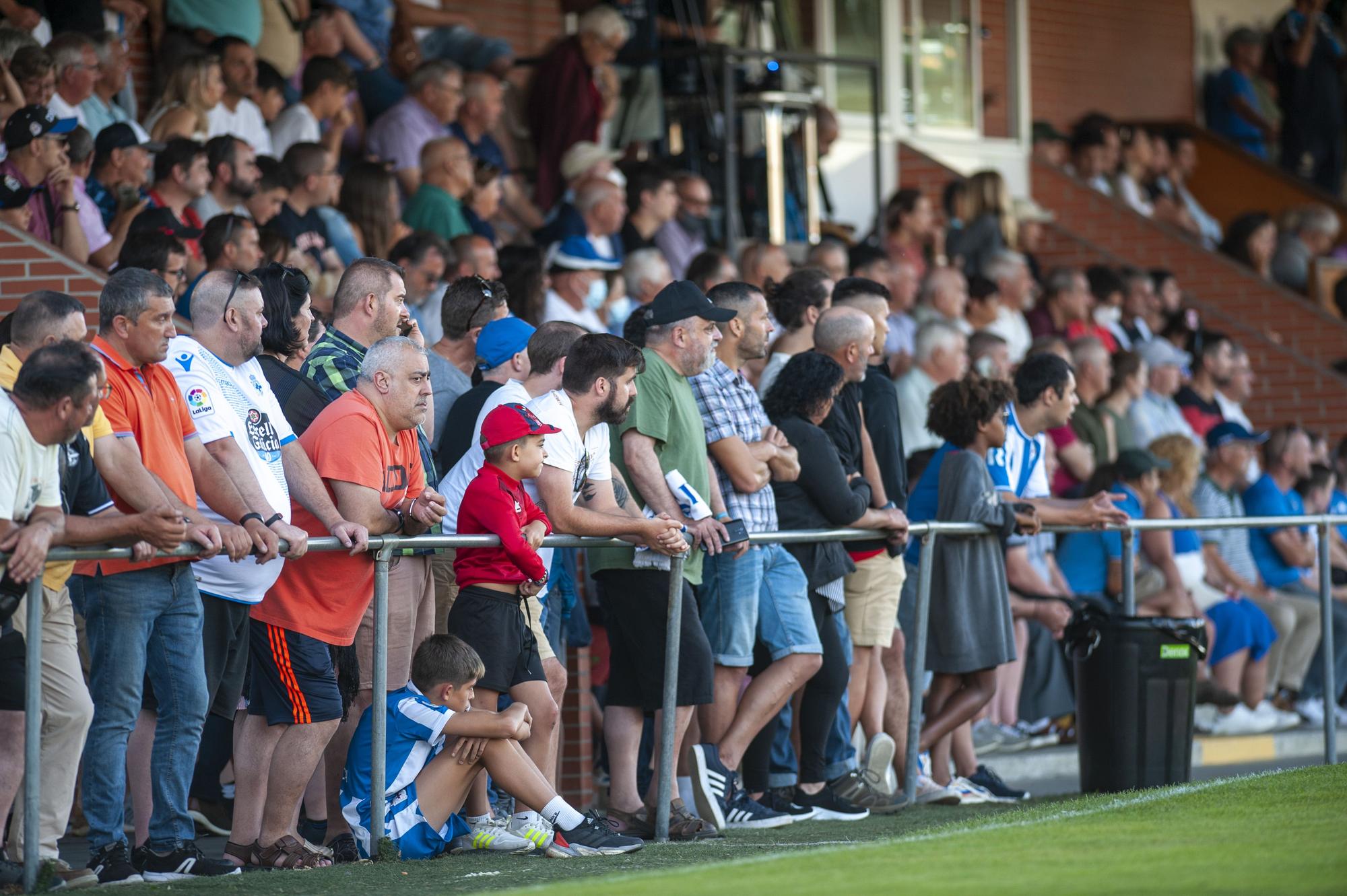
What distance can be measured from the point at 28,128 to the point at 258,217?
1234 mm

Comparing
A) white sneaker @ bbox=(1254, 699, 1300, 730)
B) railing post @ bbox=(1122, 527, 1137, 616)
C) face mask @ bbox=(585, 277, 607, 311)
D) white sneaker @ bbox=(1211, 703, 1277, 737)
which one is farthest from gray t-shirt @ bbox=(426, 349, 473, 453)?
white sneaker @ bbox=(1254, 699, 1300, 730)

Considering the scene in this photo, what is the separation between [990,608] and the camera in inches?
339

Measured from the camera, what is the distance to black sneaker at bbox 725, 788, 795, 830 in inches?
298

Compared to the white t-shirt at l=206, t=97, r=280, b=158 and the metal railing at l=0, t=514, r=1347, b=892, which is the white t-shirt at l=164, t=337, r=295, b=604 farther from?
the white t-shirt at l=206, t=97, r=280, b=158

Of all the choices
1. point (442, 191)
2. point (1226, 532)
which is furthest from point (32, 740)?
point (1226, 532)

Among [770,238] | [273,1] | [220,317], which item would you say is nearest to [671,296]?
[220,317]

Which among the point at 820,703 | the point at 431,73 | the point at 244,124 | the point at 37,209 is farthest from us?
the point at 431,73

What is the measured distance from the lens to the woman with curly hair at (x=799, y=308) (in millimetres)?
8805

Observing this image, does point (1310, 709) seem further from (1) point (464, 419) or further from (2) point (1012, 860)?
(2) point (1012, 860)

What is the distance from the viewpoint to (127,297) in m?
5.95

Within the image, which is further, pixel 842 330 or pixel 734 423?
pixel 842 330

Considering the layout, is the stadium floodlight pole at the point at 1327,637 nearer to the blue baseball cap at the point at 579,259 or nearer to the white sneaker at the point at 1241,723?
the white sneaker at the point at 1241,723

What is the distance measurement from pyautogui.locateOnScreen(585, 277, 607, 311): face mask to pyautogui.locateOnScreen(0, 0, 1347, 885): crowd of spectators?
0.11 m

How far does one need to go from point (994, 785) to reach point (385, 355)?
3.79m
